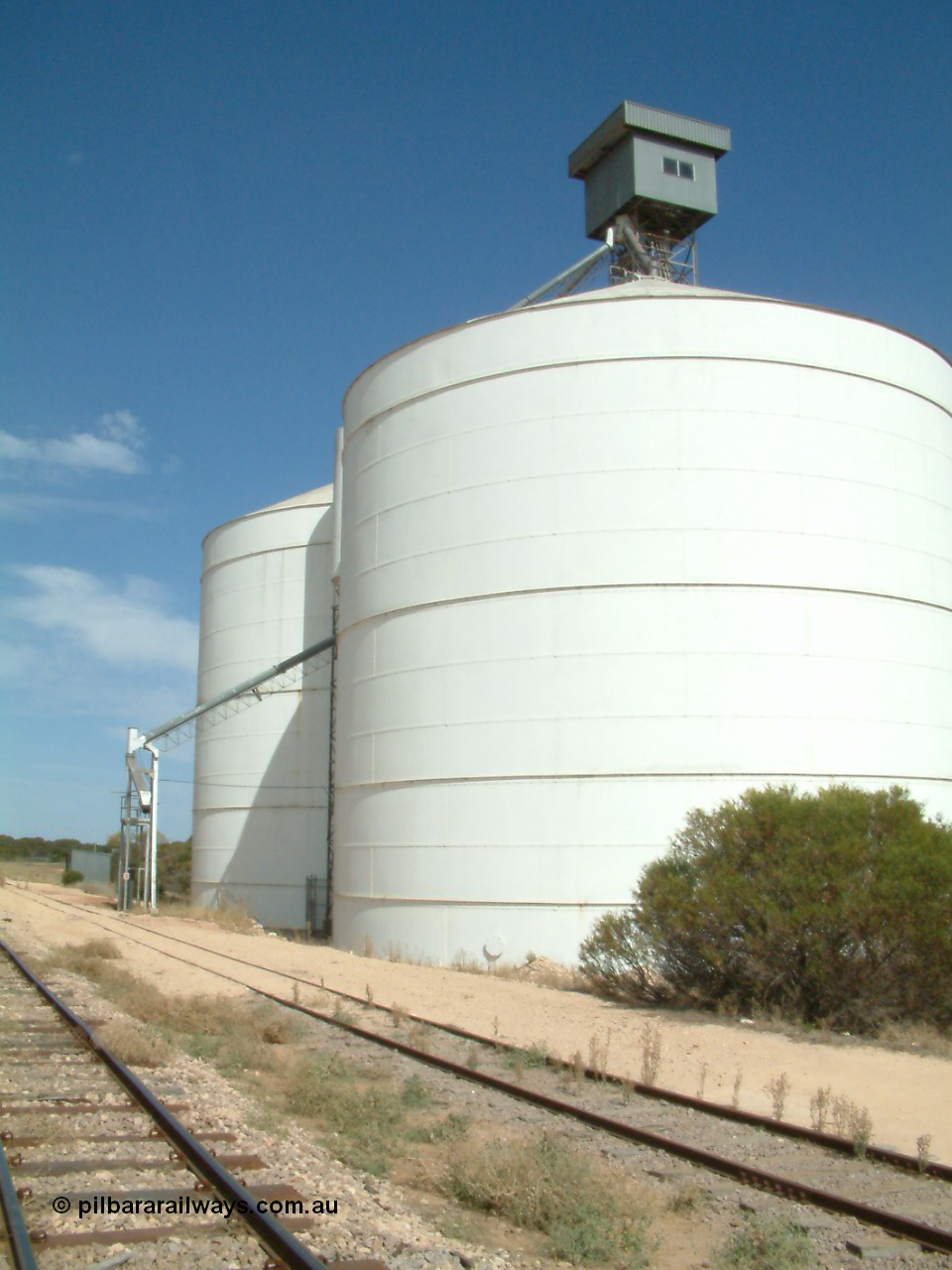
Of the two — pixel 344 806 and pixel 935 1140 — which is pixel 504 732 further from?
pixel 935 1140

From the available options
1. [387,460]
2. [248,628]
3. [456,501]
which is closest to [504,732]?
[456,501]

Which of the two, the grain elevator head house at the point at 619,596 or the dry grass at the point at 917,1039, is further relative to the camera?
the grain elevator head house at the point at 619,596

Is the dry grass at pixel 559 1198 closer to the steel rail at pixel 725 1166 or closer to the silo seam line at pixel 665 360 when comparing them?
the steel rail at pixel 725 1166

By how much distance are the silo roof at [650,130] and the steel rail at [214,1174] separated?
29.8 meters

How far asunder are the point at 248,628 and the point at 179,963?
18762mm

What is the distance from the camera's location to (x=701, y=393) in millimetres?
21250

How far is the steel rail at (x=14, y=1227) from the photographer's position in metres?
5.04

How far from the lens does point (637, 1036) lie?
1359 centimetres

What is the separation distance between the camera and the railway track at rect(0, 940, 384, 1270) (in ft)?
18.2

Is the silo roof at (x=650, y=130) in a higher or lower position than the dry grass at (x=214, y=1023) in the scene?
higher

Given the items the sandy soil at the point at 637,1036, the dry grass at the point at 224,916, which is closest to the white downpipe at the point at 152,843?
the dry grass at the point at 224,916

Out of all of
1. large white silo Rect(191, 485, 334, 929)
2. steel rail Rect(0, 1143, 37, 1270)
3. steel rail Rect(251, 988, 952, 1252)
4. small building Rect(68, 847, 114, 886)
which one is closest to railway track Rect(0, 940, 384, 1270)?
steel rail Rect(0, 1143, 37, 1270)

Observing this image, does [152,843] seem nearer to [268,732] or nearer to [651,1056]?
[268,732]

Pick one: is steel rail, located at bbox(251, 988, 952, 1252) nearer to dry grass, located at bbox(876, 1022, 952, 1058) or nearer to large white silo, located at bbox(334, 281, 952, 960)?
dry grass, located at bbox(876, 1022, 952, 1058)
